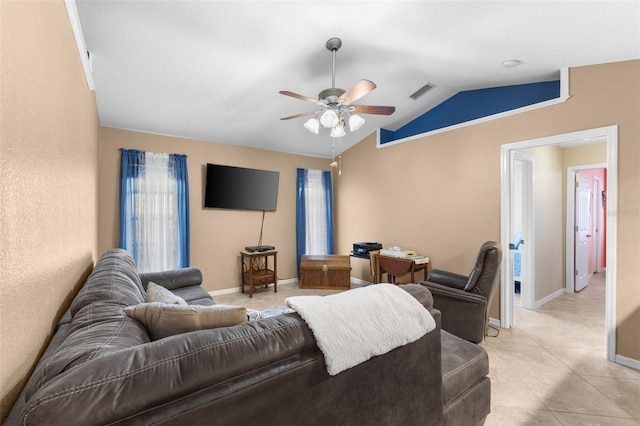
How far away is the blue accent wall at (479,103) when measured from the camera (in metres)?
2.99

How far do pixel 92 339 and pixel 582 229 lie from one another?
6299 millimetres

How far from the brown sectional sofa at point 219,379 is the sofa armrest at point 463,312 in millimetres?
1253

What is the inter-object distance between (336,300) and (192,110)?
10.8ft

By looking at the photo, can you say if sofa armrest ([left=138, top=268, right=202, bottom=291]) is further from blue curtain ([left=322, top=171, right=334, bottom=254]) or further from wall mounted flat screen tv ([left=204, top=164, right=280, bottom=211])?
blue curtain ([left=322, top=171, right=334, bottom=254])

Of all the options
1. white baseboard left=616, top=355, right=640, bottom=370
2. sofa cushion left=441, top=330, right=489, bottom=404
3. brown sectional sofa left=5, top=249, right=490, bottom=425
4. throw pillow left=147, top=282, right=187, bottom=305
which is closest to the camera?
brown sectional sofa left=5, top=249, right=490, bottom=425

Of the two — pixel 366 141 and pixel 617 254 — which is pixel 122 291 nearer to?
pixel 617 254

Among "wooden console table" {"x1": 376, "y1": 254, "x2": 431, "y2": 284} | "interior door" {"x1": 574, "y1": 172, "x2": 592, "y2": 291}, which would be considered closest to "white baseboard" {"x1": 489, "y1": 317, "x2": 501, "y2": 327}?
"wooden console table" {"x1": 376, "y1": 254, "x2": 431, "y2": 284}

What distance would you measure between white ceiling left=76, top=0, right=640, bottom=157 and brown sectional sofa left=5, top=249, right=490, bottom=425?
197cm

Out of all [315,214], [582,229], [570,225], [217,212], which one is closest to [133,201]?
[217,212]

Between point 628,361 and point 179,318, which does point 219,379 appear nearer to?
point 179,318

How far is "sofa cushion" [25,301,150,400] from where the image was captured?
2.41 ft

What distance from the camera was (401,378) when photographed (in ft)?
4.05

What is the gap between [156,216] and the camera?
393 centimetres

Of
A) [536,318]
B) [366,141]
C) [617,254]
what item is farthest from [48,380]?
[366,141]
